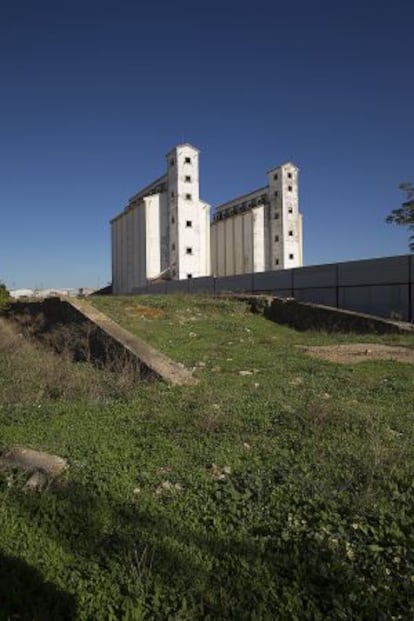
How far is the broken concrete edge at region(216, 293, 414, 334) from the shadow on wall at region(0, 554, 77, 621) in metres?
12.8

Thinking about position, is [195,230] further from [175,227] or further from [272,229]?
[272,229]

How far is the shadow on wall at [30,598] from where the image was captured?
94.0 inches

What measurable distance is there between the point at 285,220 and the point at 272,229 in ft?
5.21

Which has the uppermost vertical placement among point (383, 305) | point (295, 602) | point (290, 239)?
point (290, 239)

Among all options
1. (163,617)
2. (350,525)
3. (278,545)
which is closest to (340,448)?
(350,525)

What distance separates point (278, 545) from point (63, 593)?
120 centimetres

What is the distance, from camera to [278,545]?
2.94m

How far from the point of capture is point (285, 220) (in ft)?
160

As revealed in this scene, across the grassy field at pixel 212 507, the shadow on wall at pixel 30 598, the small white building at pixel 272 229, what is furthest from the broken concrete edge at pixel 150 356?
the small white building at pixel 272 229

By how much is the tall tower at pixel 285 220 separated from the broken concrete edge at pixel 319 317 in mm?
28586

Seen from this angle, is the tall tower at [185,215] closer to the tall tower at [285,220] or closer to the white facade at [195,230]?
the white facade at [195,230]

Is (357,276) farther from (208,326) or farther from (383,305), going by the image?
(208,326)

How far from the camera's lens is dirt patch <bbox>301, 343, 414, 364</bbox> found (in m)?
10.3

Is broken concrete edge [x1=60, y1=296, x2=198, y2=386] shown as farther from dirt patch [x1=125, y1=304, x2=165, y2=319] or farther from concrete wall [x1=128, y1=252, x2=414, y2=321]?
concrete wall [x1=128, y1=252, x2=414, y2=321]
